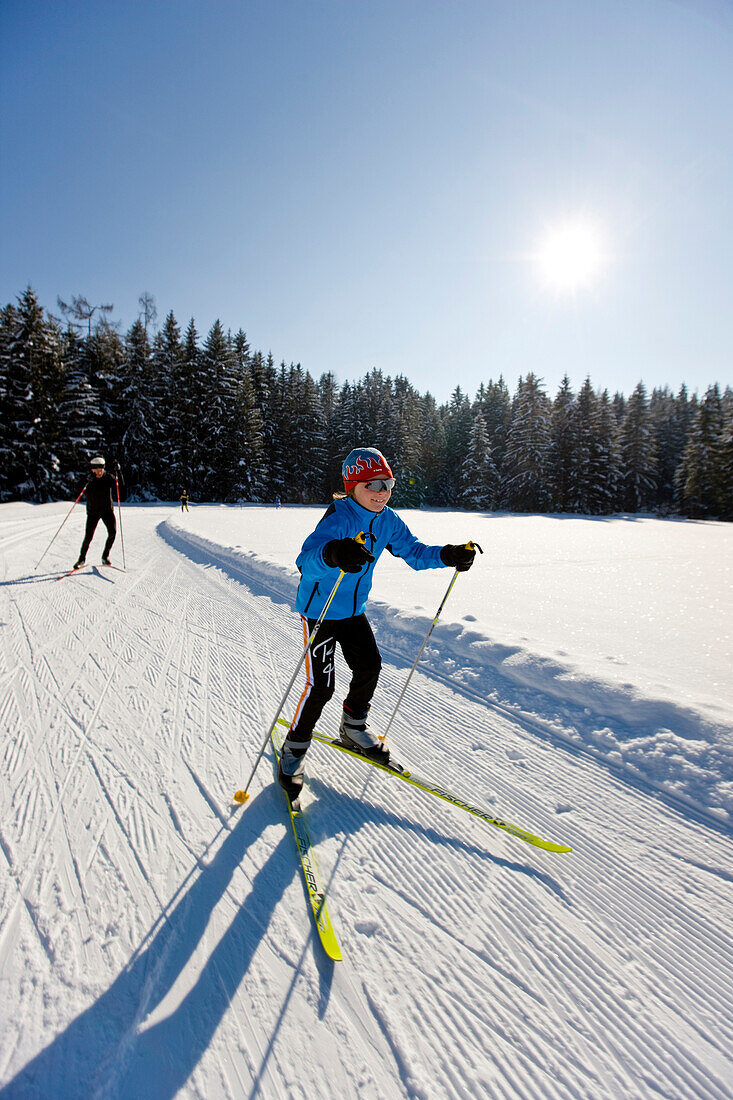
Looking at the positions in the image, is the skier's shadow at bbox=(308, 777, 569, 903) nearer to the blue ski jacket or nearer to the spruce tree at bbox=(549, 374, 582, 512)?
the blue ski jacket

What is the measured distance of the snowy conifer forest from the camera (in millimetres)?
30047

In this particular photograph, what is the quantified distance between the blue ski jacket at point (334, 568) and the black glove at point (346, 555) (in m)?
0.18

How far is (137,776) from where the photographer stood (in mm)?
2635

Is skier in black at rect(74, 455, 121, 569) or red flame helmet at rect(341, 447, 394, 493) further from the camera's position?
skier in black at rect(74, 455, 121, 569)

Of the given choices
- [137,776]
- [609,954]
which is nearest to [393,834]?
[609,954]

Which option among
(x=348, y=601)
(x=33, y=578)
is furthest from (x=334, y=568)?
(x=33, y=578)

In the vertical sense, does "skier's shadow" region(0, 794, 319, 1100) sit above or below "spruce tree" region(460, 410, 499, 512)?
below

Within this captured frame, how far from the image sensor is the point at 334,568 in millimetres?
2504

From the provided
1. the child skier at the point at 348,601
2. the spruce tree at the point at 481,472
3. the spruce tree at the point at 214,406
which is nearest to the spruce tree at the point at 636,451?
the spruce tree at the point at 481,472

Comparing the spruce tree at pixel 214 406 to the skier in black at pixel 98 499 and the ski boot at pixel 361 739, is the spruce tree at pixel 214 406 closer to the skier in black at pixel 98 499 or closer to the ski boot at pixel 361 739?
the skier in black at pixel 98 499

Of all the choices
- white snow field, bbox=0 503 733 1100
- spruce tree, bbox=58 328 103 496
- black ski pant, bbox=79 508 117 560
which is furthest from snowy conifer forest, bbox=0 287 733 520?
white snow field, bbox=0 503 733 1100

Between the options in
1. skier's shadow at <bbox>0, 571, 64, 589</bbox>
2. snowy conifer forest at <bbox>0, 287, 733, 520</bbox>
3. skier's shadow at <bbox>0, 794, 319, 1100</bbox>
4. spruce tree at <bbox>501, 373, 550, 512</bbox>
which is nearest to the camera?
skier's shadow at <bbox>0, 794, 319, 1100</bbox>

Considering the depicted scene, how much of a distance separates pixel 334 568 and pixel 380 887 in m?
1.47

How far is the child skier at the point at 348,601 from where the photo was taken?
255 centimetres
